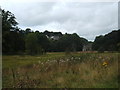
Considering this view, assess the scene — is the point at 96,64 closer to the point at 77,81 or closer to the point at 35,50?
the point at 77,81

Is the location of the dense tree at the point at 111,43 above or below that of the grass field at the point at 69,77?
above

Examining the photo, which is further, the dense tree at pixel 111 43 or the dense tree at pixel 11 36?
the dense tree at pixel 11 36

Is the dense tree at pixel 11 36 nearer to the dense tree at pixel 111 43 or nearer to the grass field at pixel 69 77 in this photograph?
the dense tree at pixel 111 43

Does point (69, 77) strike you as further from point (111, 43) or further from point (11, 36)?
point (11, 36)

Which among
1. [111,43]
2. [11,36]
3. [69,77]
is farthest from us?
[11,36]

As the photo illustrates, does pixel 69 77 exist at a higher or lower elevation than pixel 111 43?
lower

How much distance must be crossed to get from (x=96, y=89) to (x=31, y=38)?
65.6 m

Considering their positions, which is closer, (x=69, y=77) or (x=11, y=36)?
(x=69, y=77)

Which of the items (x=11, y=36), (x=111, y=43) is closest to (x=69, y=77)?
(x=111, y=43)

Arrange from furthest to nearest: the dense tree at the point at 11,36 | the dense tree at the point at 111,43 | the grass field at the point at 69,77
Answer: the dense tree at the point at 11,36 → the dense tree at the point at 111,43 → the grass field at the point at 69,77

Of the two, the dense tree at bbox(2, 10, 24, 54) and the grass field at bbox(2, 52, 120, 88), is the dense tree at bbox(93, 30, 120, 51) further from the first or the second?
the dense tree at bbox(2, 10, 24, 54)

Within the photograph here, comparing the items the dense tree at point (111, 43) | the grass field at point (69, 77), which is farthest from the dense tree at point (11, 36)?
the grass field at point (69, 77)

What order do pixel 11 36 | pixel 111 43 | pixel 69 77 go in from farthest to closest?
pixel 11 36 < pixel 111 43 < pixel 69 77

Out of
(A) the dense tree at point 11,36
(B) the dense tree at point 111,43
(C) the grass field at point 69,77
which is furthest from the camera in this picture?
(A) the dense tree at point 11,36
